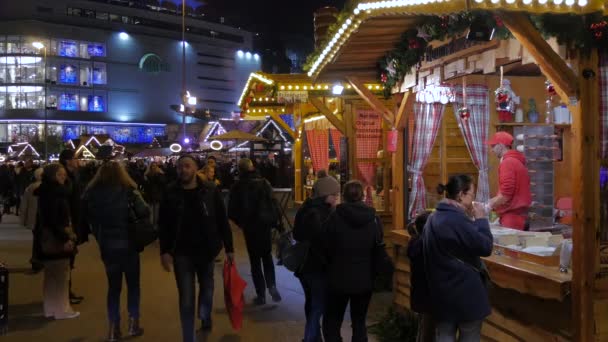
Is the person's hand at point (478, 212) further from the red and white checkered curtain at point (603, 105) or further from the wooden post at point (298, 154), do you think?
the wooden post at point (298, 154)

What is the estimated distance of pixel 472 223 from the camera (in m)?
4.03

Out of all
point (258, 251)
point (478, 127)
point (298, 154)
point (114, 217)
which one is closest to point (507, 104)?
point (478, 127)

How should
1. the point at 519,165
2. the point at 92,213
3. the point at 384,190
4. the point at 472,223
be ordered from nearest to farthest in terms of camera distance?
the point at 472,223 < the point at 92,213 < the point at 519,165 < the point at 384,190

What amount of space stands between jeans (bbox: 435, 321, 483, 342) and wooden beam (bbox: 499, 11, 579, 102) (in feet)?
5.98

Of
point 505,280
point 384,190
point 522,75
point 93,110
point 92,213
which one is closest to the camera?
point 505,280

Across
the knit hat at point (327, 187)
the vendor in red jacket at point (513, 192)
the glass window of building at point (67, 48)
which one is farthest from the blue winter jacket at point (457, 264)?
the glass window of building at point (67, 48)

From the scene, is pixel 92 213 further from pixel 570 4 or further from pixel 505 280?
pixel 570 4

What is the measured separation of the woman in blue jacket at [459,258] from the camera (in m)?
3.99

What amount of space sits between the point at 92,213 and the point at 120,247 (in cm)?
43

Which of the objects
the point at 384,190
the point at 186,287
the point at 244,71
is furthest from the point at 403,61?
the point at 244,71

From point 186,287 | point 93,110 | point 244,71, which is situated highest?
point 244,71

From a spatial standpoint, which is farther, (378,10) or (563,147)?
(563,147)

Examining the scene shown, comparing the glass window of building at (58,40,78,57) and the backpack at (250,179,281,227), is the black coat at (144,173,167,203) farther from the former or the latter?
the glass window of building at (58,40,78,57)

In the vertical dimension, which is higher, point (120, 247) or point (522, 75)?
point (522, 75)
